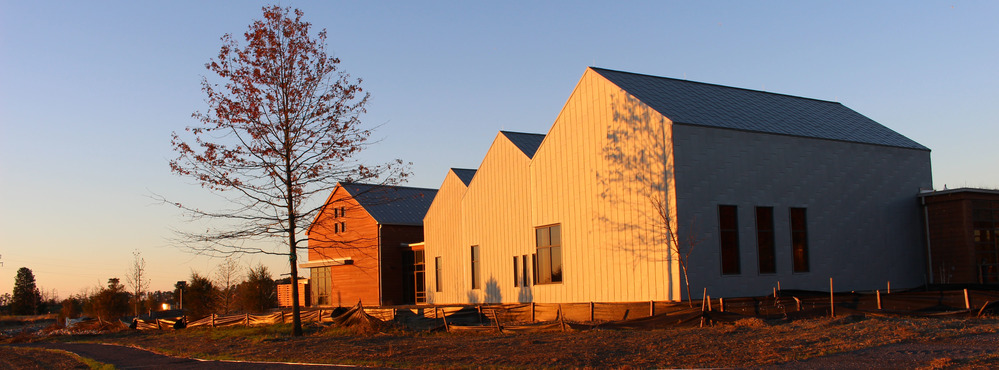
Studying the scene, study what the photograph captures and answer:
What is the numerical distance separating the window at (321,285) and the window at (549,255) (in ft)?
72.7

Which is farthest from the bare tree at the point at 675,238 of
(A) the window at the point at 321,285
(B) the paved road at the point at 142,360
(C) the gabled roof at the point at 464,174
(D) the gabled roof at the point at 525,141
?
A: (A) the window at the point at 321,285

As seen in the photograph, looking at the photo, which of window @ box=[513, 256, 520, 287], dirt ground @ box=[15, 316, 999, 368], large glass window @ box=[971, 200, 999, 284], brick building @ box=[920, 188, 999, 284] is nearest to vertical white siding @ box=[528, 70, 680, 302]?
window @ box=[513, 256, 520, 287]

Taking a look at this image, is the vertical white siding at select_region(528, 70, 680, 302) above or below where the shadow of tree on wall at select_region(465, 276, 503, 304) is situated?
above

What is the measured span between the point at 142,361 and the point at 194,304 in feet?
93.9

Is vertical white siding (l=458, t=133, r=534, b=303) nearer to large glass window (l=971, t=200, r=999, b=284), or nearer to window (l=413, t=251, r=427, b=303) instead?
window (l=413, t=251, r=427, b=303)

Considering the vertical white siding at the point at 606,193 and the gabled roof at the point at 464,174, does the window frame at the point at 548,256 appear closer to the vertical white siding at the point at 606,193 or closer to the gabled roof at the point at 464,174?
the vertical white siding at the point at 606,193

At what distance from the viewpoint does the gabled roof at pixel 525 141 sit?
101 ft

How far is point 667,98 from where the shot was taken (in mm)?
25953

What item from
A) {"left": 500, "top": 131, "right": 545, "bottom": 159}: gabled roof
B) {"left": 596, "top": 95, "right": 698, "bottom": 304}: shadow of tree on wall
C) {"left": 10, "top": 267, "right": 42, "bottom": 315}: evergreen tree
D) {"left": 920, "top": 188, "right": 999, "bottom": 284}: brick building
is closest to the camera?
{"left": 596, "top": 95, "right": 698, "bottom": 304}: shadow of tree on wall

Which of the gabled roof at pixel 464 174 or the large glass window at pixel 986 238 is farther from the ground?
the gabled roof at pixel 464 174

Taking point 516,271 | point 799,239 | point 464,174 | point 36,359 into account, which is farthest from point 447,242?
point 36,359

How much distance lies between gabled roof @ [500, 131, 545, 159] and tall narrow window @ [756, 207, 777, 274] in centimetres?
905

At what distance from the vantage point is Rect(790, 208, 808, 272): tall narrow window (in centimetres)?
2484

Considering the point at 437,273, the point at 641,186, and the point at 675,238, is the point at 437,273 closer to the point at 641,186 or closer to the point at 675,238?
the point at 641,186
